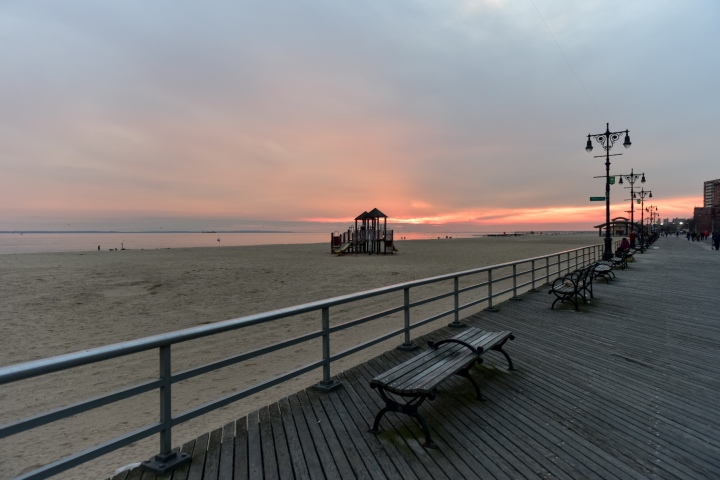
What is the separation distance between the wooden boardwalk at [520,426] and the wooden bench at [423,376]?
23cm

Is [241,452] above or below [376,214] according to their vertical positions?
below

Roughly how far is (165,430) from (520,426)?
2844mm

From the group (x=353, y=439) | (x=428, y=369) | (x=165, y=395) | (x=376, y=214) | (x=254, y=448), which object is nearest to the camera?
(x=165, y=395)

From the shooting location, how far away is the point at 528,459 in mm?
2799

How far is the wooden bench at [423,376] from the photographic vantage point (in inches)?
116

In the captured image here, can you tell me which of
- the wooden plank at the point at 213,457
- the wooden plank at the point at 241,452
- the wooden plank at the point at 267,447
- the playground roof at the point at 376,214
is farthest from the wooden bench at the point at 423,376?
the playground roof at the point at 376,214

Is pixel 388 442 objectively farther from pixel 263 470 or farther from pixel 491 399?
pixel 491 399

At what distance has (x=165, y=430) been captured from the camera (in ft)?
8.63

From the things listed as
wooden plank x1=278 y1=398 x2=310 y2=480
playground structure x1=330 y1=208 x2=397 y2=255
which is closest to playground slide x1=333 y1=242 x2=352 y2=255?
playground structure x1=330 y1=208 x2=397 y2=255

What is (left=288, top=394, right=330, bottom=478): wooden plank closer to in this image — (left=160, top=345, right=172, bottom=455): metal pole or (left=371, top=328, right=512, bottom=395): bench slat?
(left=371, top=328, right=512, bottom=395): bench slat

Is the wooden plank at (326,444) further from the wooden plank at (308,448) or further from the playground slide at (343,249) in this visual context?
the playground slide at (343,249)

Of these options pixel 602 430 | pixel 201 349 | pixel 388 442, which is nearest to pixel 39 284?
pixel 201 349

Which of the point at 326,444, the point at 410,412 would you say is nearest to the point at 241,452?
the point at 326,444

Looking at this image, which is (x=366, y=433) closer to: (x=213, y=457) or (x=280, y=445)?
(x=280, y=445)
